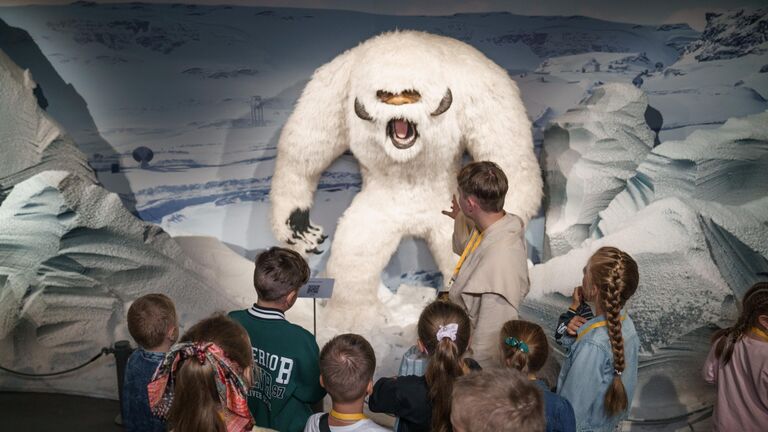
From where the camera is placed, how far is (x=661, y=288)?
338 cm

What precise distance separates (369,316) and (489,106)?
4.14ft

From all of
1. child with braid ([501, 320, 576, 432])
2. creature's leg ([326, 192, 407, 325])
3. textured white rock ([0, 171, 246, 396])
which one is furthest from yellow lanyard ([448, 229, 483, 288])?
textured white rock ([0, 171, 246, 396])

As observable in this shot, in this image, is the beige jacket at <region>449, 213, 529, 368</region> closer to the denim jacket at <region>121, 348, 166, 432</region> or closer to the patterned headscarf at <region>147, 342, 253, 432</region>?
the patterned headscarf at <region>147, 342, 253, 432</region>

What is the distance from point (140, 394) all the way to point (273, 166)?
1.90m

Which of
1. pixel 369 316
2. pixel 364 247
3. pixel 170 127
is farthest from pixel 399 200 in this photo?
pixel 170 127

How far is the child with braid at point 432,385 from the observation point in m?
1.76

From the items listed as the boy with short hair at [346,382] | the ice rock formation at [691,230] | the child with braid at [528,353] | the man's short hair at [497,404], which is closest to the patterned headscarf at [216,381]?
the boy with short hair at [346,382]

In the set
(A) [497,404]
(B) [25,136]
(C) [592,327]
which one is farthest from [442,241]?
(B) [25,136]

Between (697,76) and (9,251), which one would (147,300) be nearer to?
(9,251)

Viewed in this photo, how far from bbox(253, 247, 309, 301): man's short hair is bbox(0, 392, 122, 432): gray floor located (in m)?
1.78

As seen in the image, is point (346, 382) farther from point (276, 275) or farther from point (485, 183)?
point (485, 183)

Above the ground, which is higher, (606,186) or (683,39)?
(683,39)

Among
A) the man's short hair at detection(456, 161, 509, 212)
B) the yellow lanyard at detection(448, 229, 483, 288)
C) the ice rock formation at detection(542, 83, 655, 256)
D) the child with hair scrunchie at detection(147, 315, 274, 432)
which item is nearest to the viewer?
the child with hair scrunchie at detection(147, 315, 274, 432)

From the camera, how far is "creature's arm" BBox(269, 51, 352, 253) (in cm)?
346
